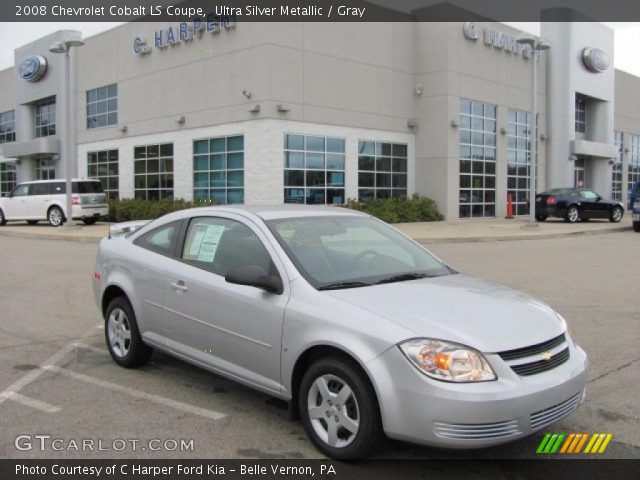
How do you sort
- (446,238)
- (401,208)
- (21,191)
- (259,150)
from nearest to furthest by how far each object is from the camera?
(446,238) < (259,150) < (21,191) < (401,208)

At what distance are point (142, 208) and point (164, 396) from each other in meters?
23.4

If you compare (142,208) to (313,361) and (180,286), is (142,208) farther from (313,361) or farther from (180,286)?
(313,361)

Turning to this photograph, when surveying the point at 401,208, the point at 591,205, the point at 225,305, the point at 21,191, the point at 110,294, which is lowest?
the point at 110,294

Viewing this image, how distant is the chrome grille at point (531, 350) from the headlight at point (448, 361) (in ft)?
0.52

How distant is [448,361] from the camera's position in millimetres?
3488

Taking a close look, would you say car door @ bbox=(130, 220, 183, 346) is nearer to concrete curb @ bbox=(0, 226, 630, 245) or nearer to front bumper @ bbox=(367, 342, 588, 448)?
front bumper @ bbox=(367, 342, 588, 448)

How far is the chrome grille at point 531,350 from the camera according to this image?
357 cm

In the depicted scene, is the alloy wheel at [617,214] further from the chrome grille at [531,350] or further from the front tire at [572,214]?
the chrome grille at [531,350]

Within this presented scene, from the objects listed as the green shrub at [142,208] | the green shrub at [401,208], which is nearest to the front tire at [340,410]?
the green shrub at [401,208]

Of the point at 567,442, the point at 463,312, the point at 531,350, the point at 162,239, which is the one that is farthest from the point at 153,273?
the point at 567,442

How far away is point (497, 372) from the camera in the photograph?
11.4ft

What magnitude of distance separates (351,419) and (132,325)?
262cm

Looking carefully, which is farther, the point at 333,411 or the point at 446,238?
the point at 446,238

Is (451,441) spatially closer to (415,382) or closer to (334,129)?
(415,382)
